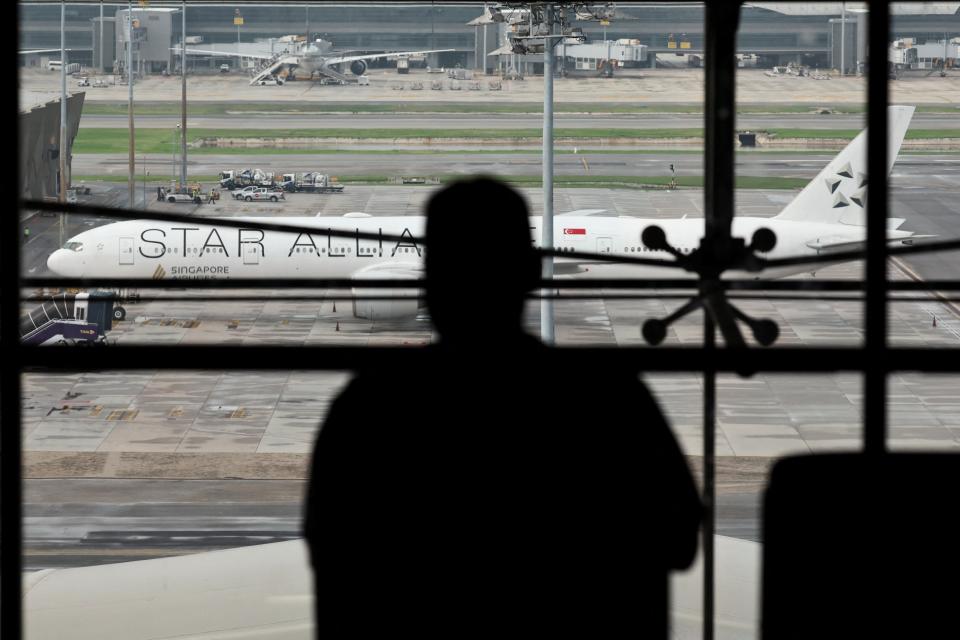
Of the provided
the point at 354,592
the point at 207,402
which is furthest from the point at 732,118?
the point at 207,402

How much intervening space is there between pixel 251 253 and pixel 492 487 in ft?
146

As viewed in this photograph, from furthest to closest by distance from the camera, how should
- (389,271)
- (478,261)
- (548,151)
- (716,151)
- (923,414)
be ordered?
(389,271) → (548,151) → (923,414) → (716,151) → (478,261)

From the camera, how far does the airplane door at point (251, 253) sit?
1826 inches

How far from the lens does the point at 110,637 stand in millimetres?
12320

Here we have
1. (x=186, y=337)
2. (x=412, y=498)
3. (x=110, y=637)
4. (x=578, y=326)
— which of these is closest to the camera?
(x=412, y=498)

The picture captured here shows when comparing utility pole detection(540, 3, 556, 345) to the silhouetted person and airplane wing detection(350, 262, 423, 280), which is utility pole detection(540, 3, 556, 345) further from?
the silhouetted person

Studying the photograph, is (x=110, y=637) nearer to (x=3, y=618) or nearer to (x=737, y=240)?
(x=737, y=240)

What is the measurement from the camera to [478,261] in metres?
2.88

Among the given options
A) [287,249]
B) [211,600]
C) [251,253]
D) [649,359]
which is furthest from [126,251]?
[649,359]

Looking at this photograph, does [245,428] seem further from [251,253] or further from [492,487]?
[492,487]

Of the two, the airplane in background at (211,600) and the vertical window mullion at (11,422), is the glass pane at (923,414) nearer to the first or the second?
the airplane in background at (211,600)

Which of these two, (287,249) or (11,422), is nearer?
(11,422)

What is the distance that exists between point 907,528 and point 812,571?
0.82ft

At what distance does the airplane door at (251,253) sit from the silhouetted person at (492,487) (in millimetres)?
44097
